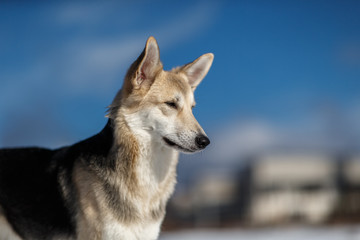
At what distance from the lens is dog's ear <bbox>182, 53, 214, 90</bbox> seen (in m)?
4.71

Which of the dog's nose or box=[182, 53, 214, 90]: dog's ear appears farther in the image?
box=[182, 53, 214, 90]: dog's ear

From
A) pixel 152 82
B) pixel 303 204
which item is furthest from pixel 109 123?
pixel 303 204

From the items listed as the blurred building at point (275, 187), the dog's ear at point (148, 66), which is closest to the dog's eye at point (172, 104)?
the dog's ear at point (148, 66)

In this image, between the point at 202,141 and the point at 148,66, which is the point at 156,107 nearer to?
the point at 148,66

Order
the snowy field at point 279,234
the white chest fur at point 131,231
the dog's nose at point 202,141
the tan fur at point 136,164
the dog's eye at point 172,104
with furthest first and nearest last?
1. the snowy field at point 279,234
2. the dog's eye at point 172,104
3. the dog's nose at point 202,141
4. the tan fur at point 136,164
5. the white chest fur at point 131,231

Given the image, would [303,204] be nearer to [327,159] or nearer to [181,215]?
[327,159]

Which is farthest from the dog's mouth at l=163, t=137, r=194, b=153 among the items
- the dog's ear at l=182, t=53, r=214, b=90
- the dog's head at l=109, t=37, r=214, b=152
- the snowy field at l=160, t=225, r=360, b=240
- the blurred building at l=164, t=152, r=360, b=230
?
the blurred building at l=164, t=152, r=360, b=230

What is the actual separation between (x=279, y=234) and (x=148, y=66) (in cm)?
652

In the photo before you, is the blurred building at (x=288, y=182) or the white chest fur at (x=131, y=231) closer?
the white chest fur at (x=131, y=231)

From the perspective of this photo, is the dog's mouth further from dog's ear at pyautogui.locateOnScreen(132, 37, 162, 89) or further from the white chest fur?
the white chest fur

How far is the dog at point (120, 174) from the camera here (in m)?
3.80

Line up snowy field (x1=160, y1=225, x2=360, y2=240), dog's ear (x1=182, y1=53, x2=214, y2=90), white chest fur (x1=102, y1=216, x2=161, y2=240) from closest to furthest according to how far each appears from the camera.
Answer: white chest fur (x1=102, y1=216, x2=161, y2=240)
dog's ear (x1=182, y1=53, x2=214, y2=90)
snowy field (x1=160, y1=225, x2=360, y2=240)

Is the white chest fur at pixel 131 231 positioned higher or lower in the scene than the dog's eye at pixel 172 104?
lower

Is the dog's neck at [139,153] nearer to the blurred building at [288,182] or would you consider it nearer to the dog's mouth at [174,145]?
the dog's mouth at [174,145]
